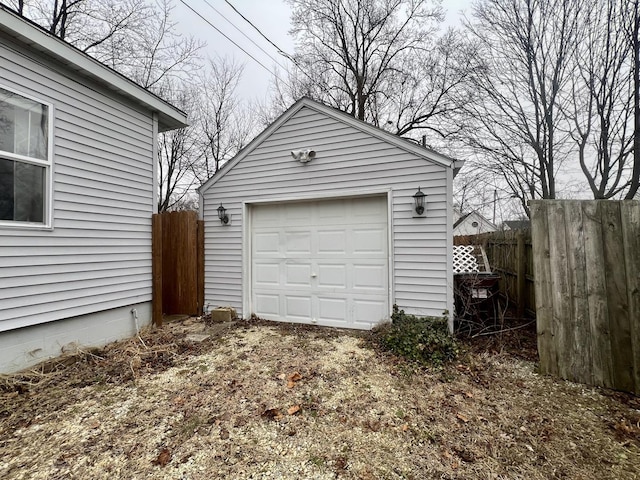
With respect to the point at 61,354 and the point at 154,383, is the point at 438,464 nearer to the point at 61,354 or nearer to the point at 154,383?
the point at 154,383

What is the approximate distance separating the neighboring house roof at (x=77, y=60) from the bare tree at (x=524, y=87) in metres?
9.44

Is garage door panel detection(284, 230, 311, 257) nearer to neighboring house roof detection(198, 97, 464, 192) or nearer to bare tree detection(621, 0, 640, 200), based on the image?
neighboring house roof detection(198, 97, 464, 192)

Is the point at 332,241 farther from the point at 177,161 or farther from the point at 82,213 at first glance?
the point at 177,161

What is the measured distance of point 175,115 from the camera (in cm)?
579

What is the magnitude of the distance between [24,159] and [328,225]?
423cm

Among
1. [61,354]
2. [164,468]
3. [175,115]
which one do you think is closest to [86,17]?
[175,115]

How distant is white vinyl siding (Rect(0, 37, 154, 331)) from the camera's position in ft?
11.5

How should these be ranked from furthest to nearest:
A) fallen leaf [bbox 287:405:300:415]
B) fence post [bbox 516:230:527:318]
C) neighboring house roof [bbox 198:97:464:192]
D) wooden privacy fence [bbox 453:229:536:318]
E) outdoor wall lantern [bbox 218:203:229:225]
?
1. outdoor wall lantern [bbox 218:203:229:225]
2. fence post [bbox 516:230:527:318]
3. wooden privacy fence [bbox 453:229:536:318]
4. neighboring house roof [bbox 198:97:464:192]
5. fallen leaf [bbox 287:405:300:415]

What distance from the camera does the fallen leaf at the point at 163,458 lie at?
213 centimetres

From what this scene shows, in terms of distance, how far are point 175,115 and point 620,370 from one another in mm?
7550

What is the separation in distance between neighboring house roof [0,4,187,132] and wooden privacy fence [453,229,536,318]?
23.0ft

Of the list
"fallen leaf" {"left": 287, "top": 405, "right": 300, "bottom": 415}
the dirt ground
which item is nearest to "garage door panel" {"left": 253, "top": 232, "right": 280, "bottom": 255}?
the dirt ground

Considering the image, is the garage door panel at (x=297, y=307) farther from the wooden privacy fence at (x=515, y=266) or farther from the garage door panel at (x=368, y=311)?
the wooden privacy fence at (x=515, y=266)

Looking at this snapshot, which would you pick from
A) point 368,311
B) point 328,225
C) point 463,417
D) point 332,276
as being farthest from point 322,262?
point 463,417
